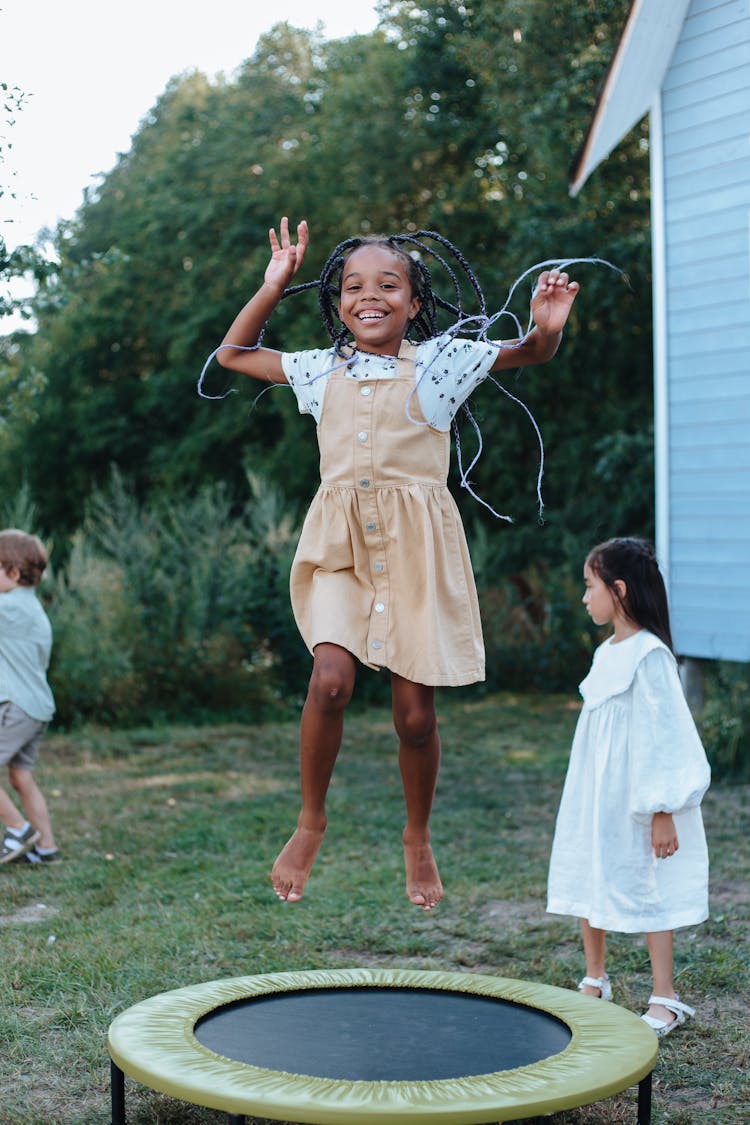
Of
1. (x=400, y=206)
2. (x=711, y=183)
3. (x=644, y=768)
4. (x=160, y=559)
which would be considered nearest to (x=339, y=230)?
(x=400, y=206)

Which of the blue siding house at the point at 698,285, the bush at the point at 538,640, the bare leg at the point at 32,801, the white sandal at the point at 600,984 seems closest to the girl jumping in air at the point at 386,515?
the white sandal at the point at 600,984

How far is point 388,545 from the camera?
3.16m

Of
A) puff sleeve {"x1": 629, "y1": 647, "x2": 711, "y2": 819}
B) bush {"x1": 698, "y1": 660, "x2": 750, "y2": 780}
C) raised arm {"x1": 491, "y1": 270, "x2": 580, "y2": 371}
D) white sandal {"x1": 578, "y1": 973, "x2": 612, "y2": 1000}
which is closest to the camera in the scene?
raised arm {"x1": 491, "y1": 270, "x2": 580, "y2": 371}

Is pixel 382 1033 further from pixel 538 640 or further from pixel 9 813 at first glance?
pixel 538 640

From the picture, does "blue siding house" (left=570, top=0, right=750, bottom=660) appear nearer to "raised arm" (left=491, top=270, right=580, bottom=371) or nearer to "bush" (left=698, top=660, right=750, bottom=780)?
"bush" (left=698, top=660, right=750, bottom=780)

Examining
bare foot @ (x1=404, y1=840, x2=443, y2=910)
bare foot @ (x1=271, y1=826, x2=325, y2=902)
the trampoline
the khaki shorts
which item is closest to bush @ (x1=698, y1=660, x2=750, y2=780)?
the khaki shorts

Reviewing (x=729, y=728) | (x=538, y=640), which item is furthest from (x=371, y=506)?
(x=538, y=640)

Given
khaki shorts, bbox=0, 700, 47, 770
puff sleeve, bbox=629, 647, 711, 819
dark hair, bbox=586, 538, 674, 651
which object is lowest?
khaki shorts, bbox=0, 700, 47, 770

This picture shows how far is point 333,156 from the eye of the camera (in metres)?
19.6

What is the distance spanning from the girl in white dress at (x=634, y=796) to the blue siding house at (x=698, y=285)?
4455mm

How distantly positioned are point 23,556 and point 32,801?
117cm

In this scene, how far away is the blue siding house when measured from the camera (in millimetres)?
8109

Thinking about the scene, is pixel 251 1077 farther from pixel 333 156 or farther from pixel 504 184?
pixel 333 156

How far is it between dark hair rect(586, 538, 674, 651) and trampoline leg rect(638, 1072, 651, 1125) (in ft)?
4.71
